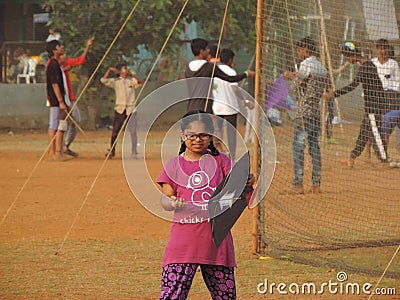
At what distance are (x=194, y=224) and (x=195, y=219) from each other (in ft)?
0.10

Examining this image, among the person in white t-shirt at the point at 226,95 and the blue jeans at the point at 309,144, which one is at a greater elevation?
the person in white t-shirt at the point at 226,95

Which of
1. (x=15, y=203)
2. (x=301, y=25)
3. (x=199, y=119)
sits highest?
(x=301, y=25)

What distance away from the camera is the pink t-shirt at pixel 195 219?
18.0 feet

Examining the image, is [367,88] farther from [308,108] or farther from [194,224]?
[194,224]

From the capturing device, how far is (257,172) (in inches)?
340

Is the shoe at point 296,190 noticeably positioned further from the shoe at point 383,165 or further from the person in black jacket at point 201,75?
the shoe at point 383,165

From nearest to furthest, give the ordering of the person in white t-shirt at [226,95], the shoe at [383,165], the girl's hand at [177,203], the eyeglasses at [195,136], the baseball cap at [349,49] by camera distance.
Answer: the girl's hand at [177,203] → the eyeglasses at [195,136] → the baseball cap at [349,49] → the shoe at [383,165] → the person in white t-shirt at [226,95]

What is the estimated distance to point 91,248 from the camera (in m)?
9.02

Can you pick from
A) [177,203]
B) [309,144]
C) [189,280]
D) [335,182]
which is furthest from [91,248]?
[335,182]

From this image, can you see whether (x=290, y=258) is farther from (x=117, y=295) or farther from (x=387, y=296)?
(x=117, y=295)

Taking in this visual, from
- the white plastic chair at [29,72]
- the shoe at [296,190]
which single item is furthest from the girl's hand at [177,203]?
the white plastic chair at [29,72]

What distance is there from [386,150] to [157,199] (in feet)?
27.2

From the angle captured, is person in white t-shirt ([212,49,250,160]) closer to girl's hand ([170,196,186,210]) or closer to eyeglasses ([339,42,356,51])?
eyeglasses ([339,42,356,51])

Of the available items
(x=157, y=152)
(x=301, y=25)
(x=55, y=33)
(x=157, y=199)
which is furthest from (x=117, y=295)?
(x=55, y=33)
